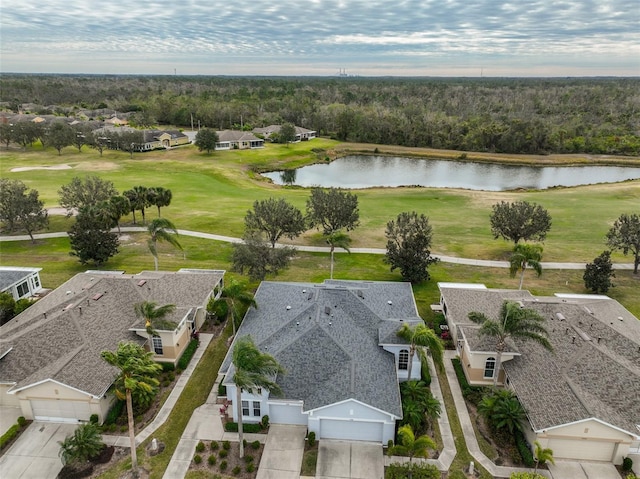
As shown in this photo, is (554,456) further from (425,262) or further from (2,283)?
(2,283)

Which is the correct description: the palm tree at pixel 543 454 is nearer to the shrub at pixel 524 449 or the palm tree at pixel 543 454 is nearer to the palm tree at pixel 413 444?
the shrub at pixel 524 449

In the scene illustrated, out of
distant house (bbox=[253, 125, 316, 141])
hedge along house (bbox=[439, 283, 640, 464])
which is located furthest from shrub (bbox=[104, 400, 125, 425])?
distant house (bbox=[253, 125, 316, 141])

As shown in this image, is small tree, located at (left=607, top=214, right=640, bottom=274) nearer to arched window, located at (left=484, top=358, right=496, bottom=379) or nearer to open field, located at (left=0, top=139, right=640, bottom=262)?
open field, located at (left=0, top=139, right=640, bottom=262)

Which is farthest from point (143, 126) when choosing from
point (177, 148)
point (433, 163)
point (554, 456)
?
point (554, 456)

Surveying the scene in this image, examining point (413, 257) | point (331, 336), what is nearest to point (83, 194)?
point (413, 257)

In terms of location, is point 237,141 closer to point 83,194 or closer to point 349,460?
point 83,194

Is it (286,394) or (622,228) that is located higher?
(622,228)

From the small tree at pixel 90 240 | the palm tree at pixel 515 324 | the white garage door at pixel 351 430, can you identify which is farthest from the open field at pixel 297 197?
the white garage door at pixel 351 430
